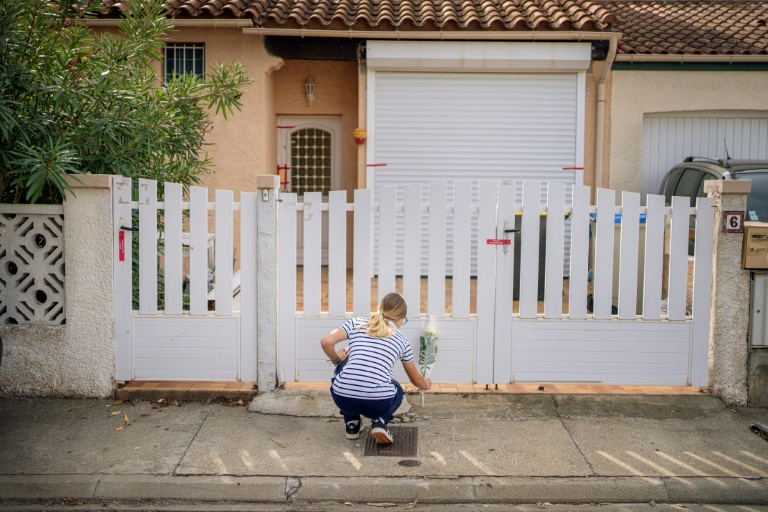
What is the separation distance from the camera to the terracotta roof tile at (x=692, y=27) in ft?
41.6

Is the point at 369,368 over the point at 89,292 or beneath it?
beneath

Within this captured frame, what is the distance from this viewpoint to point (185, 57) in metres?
→ 12.5

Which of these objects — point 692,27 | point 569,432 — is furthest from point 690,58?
point 569,432

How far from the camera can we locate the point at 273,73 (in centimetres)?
1342

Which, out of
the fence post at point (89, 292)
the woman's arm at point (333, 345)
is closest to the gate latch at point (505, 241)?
the woman's arm at point (333, 345)

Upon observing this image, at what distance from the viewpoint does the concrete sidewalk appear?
5328 millimetres

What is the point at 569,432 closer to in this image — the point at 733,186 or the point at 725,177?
the point at 733,186

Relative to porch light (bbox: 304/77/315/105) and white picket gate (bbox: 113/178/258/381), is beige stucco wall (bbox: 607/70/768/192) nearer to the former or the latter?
porch light (bbox: 304/77/315/105)

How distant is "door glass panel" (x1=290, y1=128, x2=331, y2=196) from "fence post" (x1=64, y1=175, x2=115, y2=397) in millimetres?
7336

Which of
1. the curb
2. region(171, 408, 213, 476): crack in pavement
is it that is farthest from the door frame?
the curb

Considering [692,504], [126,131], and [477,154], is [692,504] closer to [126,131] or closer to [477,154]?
[126,131]

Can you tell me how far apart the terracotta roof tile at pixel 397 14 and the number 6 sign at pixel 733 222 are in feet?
18.7

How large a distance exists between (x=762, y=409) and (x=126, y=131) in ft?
18.0

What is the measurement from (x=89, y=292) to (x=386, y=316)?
2.43 m
